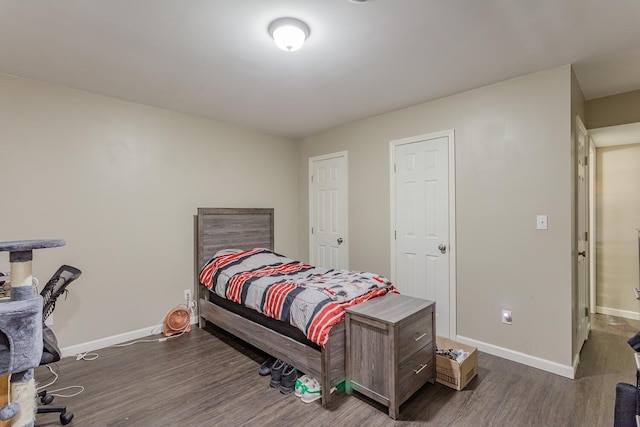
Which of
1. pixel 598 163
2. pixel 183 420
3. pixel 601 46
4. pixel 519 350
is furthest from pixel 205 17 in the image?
pixel 598 163

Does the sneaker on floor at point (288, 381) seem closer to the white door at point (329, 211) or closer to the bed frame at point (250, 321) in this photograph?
the bed frame at point (250, 321)

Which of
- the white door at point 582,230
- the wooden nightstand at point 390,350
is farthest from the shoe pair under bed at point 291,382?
the white door at point 582,230

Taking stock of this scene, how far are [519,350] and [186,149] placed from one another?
12.8ft

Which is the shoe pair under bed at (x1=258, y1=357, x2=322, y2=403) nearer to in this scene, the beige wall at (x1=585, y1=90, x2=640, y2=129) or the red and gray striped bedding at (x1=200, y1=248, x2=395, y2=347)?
the red and gray striped bedding at (x1=200, y1=248, x2=395, y2=347)

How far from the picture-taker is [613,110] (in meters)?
3.06

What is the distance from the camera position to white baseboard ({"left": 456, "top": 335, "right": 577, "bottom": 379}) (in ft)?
7.99

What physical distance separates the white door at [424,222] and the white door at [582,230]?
1029 mm

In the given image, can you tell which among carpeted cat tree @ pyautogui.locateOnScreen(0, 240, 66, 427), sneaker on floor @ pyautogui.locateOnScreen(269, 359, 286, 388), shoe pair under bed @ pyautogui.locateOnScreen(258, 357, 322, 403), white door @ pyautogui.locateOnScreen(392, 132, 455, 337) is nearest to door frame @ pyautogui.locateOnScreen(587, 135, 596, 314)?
white door @ pyautogui.locateOnScreen(392, 132, 455, 337)

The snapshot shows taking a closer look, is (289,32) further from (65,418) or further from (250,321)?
(65,418)

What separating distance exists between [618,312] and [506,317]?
2.18 metres

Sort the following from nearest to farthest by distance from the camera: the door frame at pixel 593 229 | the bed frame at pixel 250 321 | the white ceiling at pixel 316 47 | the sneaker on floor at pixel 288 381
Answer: the white ceiling at pixel 316 47 < the bed frame at pixel 250 321 < the sneaker on floor at pixel 288 381 < the door frame at pixel 593 229

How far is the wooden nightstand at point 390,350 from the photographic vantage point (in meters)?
1.96

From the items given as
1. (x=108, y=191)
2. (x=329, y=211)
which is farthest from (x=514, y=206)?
(x=108, y=191)

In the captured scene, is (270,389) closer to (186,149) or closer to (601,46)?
(186,149)
